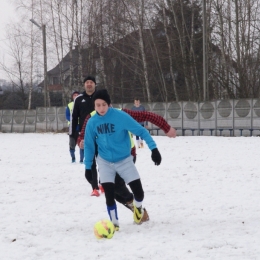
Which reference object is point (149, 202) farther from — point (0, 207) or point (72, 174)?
point (72, 174)

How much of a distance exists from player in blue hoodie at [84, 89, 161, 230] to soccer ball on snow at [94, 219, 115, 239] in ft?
0.93

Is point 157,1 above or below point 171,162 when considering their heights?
above

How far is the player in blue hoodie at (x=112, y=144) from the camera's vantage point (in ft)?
Answer: 19.1

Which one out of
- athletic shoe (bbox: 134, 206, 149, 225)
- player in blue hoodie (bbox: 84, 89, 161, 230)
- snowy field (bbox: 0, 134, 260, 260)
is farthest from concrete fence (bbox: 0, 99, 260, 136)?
player in blue hoodie (bbox: 84, 89, 161, 230)

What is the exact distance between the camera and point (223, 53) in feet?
110

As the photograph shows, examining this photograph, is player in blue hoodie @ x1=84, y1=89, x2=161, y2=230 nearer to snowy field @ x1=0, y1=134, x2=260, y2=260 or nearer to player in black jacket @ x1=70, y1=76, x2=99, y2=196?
snowy field @ x1=0, y1=134, x2=260, y2=260

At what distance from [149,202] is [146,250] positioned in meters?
2.63

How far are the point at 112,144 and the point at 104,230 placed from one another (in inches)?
38.3

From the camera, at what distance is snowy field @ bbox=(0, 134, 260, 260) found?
5059mm

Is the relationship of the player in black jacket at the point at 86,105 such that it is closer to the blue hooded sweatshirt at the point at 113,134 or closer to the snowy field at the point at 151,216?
the snowy field at the point at 151,216

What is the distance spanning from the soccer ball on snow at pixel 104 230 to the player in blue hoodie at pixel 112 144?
11.2 inches

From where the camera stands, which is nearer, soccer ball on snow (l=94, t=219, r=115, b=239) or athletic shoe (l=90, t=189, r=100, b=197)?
soccer ball on snow (l=94, t=219, r=115, b=239)

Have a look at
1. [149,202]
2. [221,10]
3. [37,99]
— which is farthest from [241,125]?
[37,99]

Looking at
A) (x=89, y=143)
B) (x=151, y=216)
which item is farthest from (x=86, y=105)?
(x=89, y=143)
